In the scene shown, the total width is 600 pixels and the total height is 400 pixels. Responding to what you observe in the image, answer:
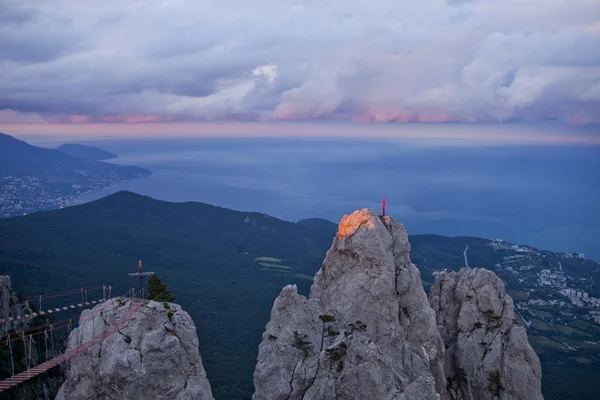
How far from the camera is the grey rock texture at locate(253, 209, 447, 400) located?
25516mm

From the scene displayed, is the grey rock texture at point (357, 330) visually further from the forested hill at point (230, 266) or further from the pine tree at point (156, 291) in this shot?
the forested hill at point (230, 266)

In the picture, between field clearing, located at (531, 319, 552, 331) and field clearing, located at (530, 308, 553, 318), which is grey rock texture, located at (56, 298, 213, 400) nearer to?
field clearing, located at (531, 319, 552, 331)

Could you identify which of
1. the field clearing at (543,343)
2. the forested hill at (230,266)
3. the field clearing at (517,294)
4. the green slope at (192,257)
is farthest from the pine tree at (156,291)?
the field clearing at (517,294)

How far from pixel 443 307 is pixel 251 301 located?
60078mm

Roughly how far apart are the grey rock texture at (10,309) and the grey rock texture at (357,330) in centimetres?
2451

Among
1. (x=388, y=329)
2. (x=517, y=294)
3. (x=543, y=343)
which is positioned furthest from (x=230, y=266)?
(x=388, y=329)

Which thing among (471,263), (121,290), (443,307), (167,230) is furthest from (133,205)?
(443,307)

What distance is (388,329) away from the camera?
109 ft

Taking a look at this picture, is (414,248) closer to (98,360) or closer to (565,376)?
(565,376)

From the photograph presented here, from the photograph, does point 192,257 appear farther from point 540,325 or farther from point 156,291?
Result: point 156,291

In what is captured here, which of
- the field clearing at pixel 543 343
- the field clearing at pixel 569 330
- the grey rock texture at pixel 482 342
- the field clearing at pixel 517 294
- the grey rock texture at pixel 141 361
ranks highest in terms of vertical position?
the grey rock texture at pixel 141 361

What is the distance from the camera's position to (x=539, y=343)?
84.1 m

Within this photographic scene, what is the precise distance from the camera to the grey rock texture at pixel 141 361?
25.4 metres

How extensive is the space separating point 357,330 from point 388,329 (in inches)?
81.8
